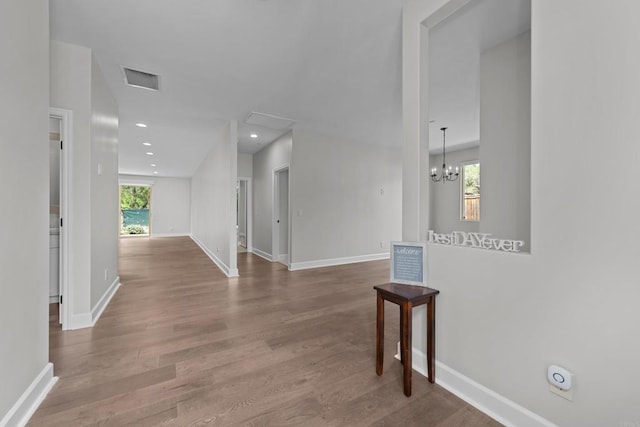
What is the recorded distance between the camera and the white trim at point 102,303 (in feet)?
8.79

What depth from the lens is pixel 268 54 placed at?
259 cm

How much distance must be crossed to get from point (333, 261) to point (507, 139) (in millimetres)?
3883

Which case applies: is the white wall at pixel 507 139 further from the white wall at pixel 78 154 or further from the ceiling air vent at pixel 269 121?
the white wall at pixel 78 154

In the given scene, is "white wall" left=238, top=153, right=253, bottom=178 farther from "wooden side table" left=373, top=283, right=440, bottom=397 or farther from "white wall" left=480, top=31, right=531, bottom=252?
"wooden side table" left=373, top=283, right=440, bottom=397

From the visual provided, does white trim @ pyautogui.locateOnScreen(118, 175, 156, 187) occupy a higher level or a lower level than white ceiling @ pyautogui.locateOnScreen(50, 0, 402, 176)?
lower

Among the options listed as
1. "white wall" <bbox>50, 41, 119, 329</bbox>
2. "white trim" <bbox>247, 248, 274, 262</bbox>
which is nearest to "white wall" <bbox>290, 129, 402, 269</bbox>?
"white trim" <bbox>247, 248, 274, 262</bbox>

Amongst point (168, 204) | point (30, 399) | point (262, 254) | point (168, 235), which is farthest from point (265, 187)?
point (168, 235)

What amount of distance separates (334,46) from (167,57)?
1644 mm

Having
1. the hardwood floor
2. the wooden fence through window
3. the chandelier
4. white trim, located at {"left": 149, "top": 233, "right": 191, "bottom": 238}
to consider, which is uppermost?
the chandelier

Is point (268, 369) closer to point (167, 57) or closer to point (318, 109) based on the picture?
point (167, 57)

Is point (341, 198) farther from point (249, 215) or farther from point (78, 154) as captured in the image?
point (78, 154)

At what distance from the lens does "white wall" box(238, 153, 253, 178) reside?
23.0 feet

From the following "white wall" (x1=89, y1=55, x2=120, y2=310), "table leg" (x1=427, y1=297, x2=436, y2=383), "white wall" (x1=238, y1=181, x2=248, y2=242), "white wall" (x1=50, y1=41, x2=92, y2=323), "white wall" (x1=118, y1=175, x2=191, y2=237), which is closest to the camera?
"table leg" (x1=427, y1=297, x2=436, y2=383)

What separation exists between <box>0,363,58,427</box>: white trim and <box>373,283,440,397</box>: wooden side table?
201 cm
